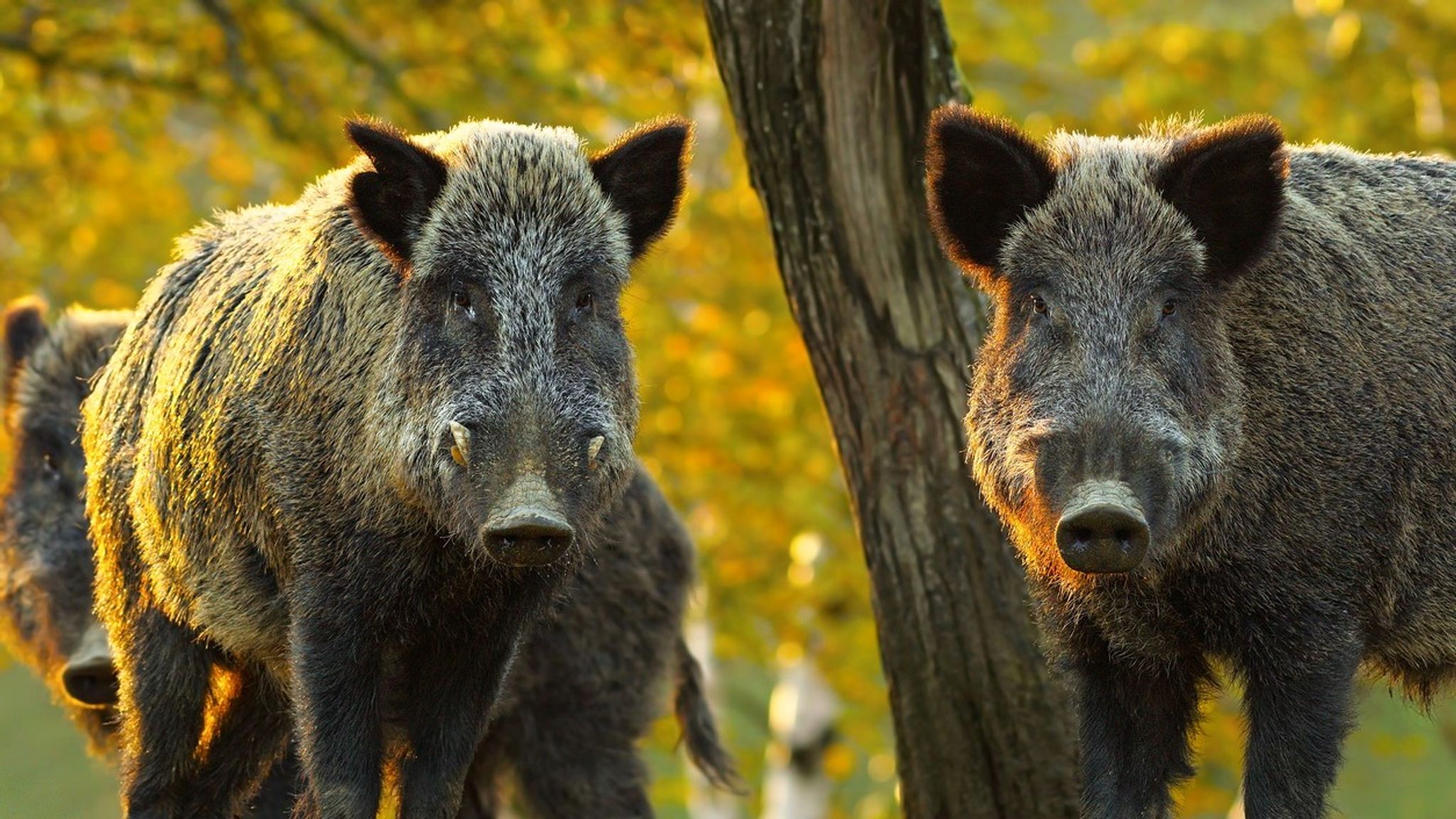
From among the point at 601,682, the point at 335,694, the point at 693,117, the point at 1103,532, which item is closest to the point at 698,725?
the point at 601,682

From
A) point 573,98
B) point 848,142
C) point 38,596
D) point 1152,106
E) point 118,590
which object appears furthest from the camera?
point 1152,106

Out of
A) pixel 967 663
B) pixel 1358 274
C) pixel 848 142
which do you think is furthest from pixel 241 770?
pixel 1358 274

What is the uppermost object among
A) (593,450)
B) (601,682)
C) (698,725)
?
(593,450)

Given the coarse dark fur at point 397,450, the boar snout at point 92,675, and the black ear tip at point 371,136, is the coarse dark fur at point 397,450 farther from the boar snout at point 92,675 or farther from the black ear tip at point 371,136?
the boar snout at point 92,675

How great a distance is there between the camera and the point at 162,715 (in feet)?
17.8

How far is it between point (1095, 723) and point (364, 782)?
1.93 meters

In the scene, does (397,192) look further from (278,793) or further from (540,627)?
(278,793)

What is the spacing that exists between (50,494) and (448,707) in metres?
2.91

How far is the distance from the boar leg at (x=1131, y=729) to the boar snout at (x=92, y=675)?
346 cm

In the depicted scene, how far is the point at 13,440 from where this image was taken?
721 centimetres

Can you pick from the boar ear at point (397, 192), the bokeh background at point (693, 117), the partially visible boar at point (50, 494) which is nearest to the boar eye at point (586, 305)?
the boar ear at point (397, 192)

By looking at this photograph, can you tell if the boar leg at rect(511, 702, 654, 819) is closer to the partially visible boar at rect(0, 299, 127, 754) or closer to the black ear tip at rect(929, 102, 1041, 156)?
the partially visible boar at rect(0, 299, 127, 754)

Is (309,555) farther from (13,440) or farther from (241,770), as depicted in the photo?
(13,440)

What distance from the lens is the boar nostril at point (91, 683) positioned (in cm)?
651
